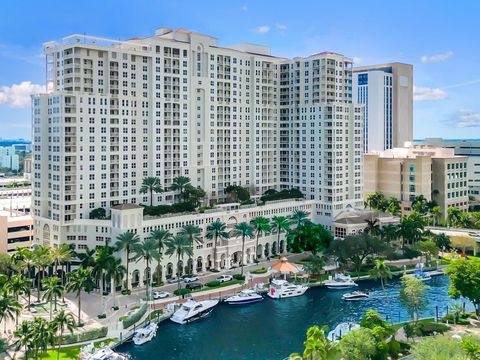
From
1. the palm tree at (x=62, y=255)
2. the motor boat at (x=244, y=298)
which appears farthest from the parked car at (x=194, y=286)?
the palm tree at (x=62, y=255)

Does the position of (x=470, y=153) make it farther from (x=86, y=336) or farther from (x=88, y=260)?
(x=86, y=336)

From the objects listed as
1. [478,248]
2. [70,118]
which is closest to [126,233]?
[70,118]

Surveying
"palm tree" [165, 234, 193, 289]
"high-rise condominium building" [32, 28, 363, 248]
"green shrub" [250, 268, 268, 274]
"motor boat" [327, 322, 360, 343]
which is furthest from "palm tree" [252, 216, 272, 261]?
"motor boat" [327, 322, 360, 343]

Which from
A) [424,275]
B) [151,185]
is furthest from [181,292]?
[424,275]

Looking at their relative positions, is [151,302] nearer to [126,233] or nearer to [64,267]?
[126,233]

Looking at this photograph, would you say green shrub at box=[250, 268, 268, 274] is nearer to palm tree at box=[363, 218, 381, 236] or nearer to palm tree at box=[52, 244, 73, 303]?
palm tree at box=[363, 218, 381, 236]

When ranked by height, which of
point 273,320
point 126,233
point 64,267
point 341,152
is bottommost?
point 273,320
